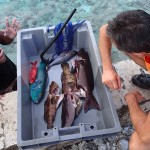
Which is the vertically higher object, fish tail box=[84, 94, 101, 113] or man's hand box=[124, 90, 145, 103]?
man's hand box=[124, 90, 145, 103]

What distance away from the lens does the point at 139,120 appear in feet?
7.41

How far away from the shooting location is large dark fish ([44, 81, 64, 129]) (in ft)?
9.00

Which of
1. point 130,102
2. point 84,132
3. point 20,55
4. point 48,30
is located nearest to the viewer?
point 84,132

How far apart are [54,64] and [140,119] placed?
53.8 inches

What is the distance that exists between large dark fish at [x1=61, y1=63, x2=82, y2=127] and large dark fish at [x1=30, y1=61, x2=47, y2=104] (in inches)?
8.5

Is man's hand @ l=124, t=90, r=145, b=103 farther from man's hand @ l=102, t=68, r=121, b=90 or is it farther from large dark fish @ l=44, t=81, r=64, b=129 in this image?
large dark fish @ l=44, t=81, r=64, b=129

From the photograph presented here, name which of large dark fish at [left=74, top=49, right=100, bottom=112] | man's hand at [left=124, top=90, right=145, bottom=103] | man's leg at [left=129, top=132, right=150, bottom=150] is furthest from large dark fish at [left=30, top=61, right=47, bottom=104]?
man's leg at [left=129, top=132, right=150, bottom=150]

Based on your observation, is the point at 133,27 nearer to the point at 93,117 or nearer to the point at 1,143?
the point at 93,117

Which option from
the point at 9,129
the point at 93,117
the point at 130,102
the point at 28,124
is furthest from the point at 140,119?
the point at 9,129

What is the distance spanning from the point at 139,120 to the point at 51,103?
3.20ft

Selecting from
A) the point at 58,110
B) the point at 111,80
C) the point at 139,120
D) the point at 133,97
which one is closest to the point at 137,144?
the point at 139,120

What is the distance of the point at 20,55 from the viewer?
114 inches

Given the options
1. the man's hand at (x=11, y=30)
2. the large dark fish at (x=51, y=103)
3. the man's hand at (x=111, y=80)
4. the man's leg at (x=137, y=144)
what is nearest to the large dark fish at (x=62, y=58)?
the large dark fish at (x=51, y=103)

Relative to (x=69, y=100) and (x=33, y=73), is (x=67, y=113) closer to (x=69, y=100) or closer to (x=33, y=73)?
(x=69, y=100)
